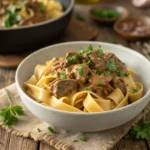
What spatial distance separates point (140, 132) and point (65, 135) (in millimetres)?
769

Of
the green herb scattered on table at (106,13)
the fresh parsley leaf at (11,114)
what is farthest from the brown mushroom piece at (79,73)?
the green herb scattered on table at (106,13)

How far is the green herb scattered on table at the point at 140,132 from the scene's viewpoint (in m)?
3.95

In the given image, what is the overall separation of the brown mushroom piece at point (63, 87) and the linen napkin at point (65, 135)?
0.38 metres

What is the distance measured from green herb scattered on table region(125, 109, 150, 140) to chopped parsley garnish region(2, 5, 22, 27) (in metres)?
2.77

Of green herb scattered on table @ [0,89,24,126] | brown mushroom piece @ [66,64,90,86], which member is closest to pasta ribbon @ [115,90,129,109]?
brown mushroom piece @ [66,64,90,86]

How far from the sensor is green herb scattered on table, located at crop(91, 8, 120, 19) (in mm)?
6957

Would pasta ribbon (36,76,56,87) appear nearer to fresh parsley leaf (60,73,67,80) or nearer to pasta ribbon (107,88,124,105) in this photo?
fresh parsley leaf (60,73,67,80)

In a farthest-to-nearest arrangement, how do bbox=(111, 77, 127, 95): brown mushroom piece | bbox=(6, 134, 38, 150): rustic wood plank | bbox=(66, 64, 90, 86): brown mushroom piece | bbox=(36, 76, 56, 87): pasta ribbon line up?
bbox=(36, 76, 56, 87): pasta ribbon < bbox=(111, 77, 127, 95): brown mushroom piece < bbox=(66, 64, 90, 86): brown mushroom piece < bbox=(6, 134, 38, 150): rustic wood plank

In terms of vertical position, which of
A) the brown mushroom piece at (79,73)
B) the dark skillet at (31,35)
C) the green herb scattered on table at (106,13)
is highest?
the brown mushroom piece at (79,73)

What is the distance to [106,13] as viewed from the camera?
274 inches

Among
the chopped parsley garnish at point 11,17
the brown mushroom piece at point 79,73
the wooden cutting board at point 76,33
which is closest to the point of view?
the brown mushroom piece at point 79,73

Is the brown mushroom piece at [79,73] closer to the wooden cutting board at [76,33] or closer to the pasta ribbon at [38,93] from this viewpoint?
the pasta ribbon at [38,93]

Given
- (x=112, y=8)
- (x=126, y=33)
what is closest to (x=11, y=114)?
(x=126, y=33)

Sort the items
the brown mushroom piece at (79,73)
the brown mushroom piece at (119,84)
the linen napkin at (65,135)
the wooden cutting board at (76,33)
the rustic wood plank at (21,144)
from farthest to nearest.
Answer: the wooden cutting board at (76,33), the brown mushroom piece at (119,84), the brown mushroom piece at (79,73), the rustic wood plank at (21,144), the linen napkin at (65,135)
